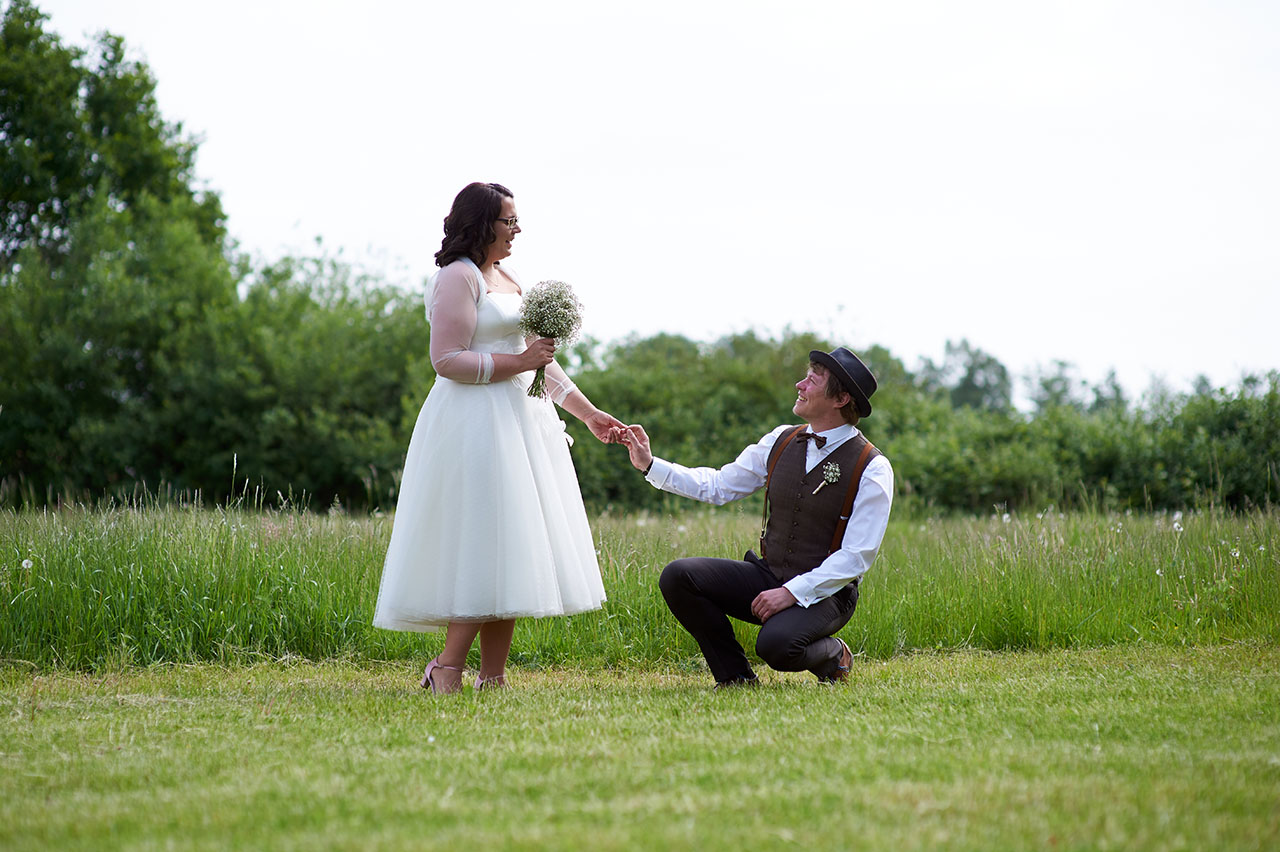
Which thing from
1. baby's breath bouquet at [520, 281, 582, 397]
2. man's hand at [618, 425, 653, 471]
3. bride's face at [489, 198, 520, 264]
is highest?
bride's face at [489, 198, 520, 264]

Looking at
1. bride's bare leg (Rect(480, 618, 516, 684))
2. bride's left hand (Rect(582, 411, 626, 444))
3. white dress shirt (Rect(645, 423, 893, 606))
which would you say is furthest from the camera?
bride's left hand (Rect(582, 411, 626, 444))

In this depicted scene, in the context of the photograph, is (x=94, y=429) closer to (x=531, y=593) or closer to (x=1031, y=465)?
(x=1031, y=465)

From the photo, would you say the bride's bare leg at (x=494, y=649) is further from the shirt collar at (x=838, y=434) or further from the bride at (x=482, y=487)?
the shirt collar at (x=838, y=434)

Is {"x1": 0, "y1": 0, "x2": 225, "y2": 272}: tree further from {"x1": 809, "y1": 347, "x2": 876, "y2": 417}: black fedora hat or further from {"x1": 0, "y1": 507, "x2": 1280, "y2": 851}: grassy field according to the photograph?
{"x1": 809, "y1": 347, "x2": 876, "y2": 417}: black fedora hat

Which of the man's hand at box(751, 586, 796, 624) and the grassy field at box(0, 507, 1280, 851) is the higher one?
the man's hand at box(751, 586, 796, 624)

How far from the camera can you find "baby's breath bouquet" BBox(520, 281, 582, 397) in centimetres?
538

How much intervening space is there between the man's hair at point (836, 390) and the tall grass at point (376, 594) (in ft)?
6.34

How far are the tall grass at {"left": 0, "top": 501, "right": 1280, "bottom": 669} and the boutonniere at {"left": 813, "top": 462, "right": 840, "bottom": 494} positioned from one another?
1902 millimetres

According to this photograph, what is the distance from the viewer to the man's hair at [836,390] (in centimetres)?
531

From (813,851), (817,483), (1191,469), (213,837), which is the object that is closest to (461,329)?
(817,483)

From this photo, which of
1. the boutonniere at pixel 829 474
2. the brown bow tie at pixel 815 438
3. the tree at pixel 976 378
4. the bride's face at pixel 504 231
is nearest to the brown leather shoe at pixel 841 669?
the boutonniere at pixel 829 474

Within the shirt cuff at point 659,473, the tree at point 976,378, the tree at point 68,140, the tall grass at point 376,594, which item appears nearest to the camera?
the shirt cuff at point 659,473

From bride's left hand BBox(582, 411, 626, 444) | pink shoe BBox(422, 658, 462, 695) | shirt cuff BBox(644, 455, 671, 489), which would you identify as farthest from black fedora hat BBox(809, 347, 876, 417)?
pink shoe BBox(422, 658, 462, 695)

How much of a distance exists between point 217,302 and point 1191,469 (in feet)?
55.1
